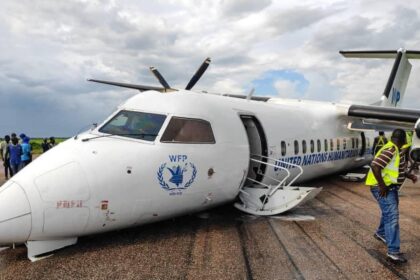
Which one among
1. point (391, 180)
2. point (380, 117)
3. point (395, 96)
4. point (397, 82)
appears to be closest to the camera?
point (391, 180)

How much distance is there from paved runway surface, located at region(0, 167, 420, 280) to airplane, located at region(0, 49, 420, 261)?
14.7 inches

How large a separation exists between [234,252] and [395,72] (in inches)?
665

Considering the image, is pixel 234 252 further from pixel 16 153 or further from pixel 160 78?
pixel 16 153

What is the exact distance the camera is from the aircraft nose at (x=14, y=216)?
5.32 meters

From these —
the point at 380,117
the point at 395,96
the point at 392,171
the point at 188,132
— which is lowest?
the point at 392,171

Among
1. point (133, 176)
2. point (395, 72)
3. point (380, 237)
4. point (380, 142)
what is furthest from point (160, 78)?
point (395, 72)

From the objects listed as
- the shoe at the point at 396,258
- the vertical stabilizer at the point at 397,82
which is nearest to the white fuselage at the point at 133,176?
the shoe at the point at 396,258

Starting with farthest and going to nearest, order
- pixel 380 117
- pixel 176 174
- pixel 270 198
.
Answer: pixel 380 117 < pixel 270 198 < pixel 176 174

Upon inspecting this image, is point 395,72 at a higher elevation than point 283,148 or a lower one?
higher

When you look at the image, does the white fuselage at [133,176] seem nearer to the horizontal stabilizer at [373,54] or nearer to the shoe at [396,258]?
the shoe at [396,258]

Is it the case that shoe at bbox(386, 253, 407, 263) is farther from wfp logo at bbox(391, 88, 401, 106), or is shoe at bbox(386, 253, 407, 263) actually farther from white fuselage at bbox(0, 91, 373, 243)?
wfp logo at bbox(391, 88, 401, 106)

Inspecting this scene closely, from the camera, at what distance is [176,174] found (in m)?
6.85

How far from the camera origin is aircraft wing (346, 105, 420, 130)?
41.0 ft

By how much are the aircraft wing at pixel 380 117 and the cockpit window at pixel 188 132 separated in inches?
319
